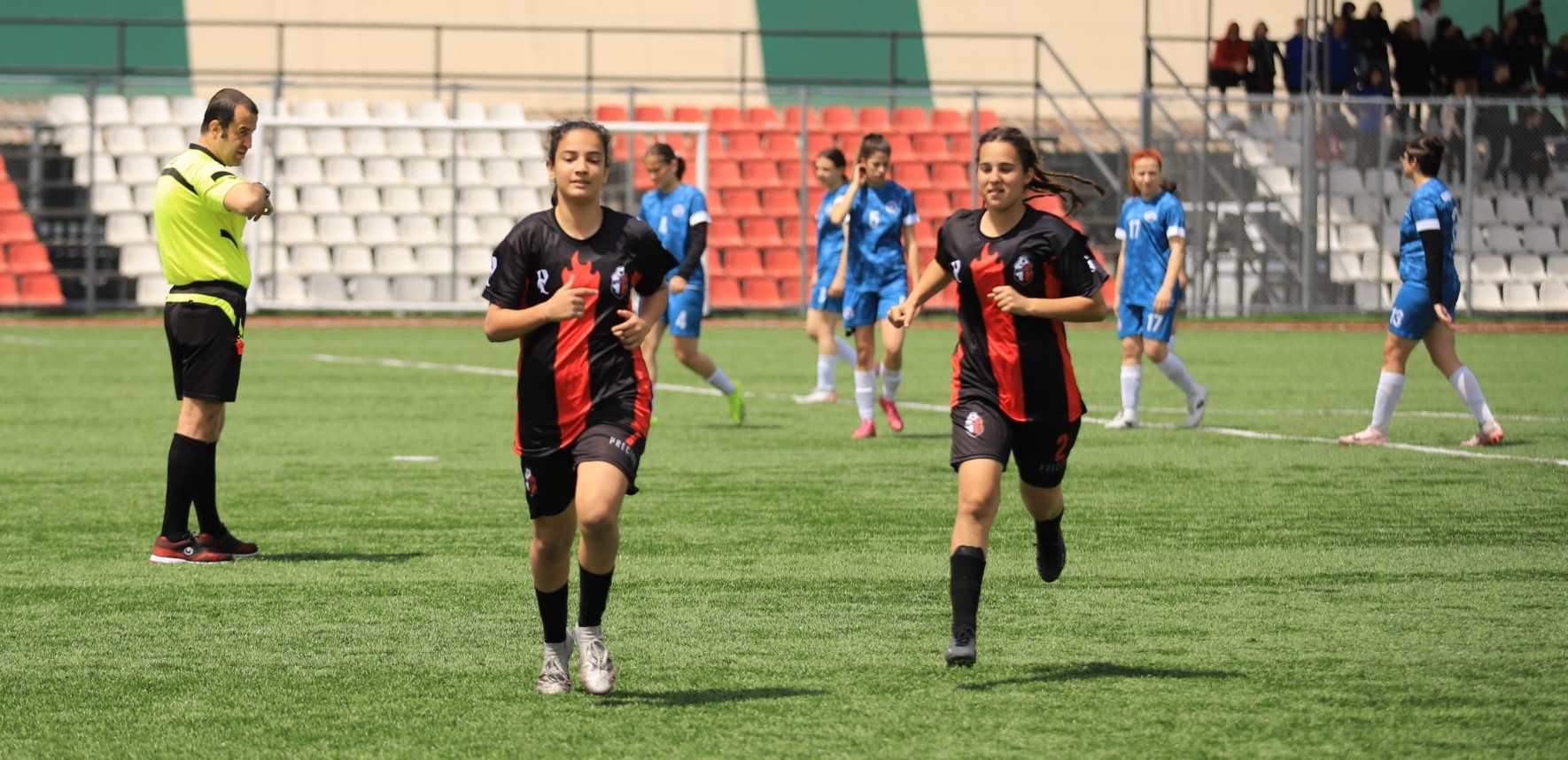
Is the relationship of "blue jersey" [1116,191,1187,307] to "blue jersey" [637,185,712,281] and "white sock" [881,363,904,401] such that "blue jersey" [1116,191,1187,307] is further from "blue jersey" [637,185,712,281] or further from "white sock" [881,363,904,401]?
"blue jersey" [637,185,712,281]

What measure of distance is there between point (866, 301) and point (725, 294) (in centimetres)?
1596

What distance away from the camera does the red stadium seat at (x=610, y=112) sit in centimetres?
3120

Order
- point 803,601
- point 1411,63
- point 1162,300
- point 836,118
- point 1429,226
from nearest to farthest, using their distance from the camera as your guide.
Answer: point 803,601 < point 1429,226 < point 1162,300 < point 1411,63 < point 836,118

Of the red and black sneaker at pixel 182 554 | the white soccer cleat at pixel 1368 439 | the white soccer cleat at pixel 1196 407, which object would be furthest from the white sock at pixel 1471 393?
the red and black sneaker at pixel 182 554

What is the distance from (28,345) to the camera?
23.0 metres

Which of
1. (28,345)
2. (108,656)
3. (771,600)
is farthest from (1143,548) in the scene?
(28,345)

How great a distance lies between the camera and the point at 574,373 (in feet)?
18.4

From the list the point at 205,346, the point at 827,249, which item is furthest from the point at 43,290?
the point at 205,346

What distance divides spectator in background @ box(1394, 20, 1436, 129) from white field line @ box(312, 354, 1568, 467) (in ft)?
54.5

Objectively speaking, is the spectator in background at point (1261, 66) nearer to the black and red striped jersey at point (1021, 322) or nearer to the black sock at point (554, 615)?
the black and red striped jersey at point (1021, 322)

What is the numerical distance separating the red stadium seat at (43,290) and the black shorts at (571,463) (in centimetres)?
2495

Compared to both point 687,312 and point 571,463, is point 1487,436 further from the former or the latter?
point 571,463

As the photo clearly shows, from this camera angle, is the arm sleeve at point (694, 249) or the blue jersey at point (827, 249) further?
the blue jersey at point (827, 249)

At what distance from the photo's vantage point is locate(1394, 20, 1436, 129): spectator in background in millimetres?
30484
